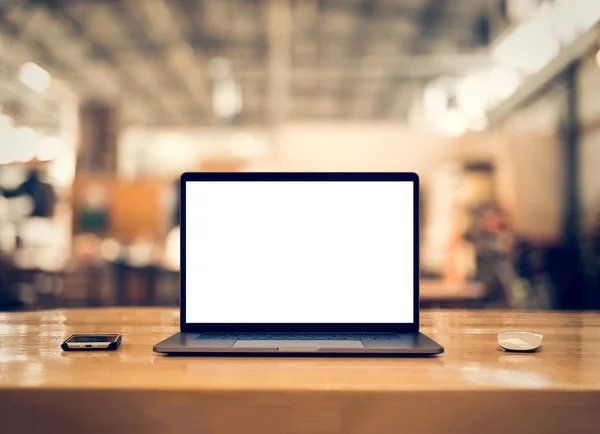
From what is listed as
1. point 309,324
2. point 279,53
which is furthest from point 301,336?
point 279,53

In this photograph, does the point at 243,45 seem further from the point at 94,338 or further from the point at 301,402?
the point at 301,402

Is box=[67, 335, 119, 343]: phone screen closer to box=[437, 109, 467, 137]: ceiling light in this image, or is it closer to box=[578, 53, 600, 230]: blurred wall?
box=[437, 109, 467, 137]: ceiling light

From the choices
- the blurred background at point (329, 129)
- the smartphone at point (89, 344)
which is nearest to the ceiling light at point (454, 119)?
the blurred background at point (329, 129)

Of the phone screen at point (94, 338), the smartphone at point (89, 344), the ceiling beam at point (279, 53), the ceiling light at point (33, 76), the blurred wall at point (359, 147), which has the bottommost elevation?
the smartphone at point (89, 344)

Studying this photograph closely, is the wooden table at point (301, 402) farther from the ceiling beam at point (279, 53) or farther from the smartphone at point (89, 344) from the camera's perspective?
the ceiling beam at point (279, 53)

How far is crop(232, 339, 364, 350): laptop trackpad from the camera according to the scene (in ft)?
2.37

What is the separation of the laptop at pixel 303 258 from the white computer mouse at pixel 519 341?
5.1 inches

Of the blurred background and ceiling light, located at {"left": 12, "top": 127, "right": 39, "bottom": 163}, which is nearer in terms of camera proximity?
the blurred background

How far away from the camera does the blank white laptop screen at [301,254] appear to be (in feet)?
2.68

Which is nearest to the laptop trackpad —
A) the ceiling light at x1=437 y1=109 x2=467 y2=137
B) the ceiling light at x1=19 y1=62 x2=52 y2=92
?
the ceiling light at x1=437 y1=109 x2=467 y2=137

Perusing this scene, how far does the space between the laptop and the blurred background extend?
2.51 meters

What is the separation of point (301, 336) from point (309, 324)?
3 cm

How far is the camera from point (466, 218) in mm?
5863

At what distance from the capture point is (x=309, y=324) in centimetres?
82
